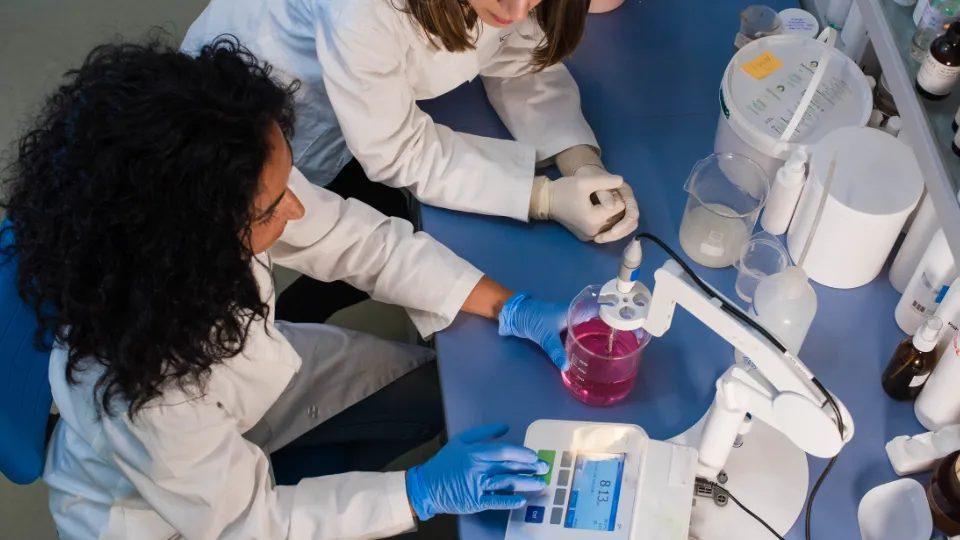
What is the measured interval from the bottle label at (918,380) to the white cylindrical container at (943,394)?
0.01 meters

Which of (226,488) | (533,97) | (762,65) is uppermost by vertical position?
(762,65)

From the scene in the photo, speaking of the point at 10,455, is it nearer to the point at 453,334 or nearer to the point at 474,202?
the point at 453,334

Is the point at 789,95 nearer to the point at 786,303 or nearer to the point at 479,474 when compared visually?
the point at 786,303

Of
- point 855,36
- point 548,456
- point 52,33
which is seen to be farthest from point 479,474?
point 52,33

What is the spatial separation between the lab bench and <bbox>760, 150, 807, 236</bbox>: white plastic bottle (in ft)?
0.32

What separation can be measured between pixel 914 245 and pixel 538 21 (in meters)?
0.66

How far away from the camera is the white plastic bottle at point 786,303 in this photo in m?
0.99

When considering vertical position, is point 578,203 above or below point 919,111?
below

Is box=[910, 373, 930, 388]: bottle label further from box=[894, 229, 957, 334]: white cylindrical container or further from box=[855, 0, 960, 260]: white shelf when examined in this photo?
box=[855, 0, 960, 260]: white shelf

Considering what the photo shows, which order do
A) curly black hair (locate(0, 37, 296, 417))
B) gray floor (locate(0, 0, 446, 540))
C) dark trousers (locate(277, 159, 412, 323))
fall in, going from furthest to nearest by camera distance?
gray floor (locate(0, 0, 446, 540)), dark trousers (locate(277, 159, 412, 323)), curly black hair (locate(0, 37, 296, 417))

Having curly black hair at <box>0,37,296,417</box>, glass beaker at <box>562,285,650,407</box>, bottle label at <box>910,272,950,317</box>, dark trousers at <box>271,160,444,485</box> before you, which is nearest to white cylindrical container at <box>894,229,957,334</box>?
bottle label at <box>910,272,950,317</box>

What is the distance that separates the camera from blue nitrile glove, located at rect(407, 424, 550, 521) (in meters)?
1.05

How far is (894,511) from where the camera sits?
41.5 inches

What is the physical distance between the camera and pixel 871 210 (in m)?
1.13
